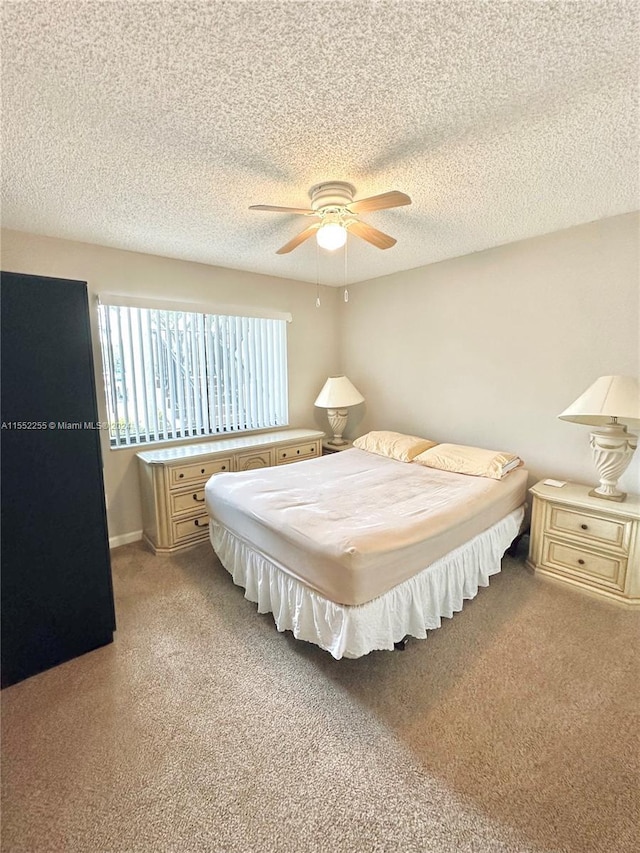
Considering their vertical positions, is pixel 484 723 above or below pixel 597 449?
below

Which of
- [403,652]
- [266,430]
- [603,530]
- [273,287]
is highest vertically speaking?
[273,287]

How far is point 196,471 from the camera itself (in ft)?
9.84

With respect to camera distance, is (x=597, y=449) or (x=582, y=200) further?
(x=597, y=449)

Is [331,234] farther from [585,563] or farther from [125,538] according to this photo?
[125,538]

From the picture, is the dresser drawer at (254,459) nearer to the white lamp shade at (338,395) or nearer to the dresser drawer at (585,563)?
the white lamp shade at (338,395)

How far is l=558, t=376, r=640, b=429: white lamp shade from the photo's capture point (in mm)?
2135

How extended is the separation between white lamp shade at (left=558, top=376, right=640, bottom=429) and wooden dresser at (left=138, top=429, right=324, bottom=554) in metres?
2.49

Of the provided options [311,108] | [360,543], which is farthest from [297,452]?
[311,108]

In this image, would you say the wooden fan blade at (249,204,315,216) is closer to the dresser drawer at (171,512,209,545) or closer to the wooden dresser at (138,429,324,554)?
→ the wooden dresser at (138,429,324,554)

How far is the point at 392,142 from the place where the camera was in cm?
159

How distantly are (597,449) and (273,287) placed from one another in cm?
321

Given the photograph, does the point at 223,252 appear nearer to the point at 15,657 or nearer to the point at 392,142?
the point at 392,142

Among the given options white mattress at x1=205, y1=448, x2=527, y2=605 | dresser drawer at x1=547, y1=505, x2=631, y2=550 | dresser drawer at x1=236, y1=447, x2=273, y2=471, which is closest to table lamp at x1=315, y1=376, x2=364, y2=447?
dresser drawer at x1=236, y1=447, x2=273, y2=471

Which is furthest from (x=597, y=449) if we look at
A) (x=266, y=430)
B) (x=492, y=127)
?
(x=266, y=430)
